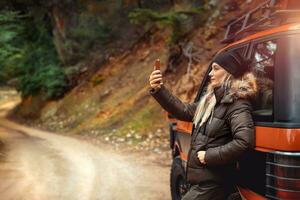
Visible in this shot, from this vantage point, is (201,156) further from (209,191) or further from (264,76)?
(264,76)

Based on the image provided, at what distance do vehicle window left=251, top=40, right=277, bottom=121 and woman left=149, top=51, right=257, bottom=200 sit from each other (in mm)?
142

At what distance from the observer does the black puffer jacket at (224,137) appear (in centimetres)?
370

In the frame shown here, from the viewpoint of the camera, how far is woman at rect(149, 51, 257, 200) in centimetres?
372

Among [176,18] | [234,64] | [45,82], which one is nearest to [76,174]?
[234,64]

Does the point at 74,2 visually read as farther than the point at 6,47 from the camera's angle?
Yes

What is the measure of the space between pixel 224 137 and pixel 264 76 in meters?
0.70

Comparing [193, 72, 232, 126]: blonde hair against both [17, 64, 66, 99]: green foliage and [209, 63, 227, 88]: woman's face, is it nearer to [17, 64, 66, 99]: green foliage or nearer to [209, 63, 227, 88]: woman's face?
[209, 63, 227, 88]: woman's face

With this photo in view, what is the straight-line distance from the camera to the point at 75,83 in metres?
28.3

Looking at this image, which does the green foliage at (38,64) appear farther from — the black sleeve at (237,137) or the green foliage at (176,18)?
the black sleeve at (237,137)

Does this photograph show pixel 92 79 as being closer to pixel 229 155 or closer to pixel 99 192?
pixel 99 192

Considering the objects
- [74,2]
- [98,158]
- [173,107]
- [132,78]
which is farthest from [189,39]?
[173,107]

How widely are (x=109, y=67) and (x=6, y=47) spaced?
12.3 metres

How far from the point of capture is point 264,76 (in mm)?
4199

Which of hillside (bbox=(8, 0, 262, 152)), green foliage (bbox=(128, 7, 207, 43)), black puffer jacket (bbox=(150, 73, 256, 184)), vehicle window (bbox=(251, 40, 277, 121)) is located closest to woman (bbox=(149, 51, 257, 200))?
black puffer jacket (bbox=(150, 73, 256, 184))
